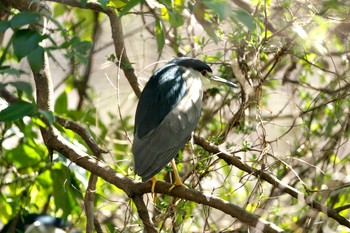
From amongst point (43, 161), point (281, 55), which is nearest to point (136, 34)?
point (43, 161)

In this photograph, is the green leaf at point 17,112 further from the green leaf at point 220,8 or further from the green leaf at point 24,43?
the green leaf at point 220,8

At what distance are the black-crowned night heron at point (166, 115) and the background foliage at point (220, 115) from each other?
0.12 metres

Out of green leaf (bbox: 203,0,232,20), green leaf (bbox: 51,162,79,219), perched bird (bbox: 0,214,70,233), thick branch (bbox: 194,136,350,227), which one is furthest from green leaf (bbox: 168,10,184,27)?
perched bird (bbox: 0,214,70,233)

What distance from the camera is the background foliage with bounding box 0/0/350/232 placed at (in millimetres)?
2936

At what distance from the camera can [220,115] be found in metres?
3.72

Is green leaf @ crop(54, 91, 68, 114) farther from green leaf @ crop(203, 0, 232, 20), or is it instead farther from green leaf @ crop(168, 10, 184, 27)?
green leaf @ crop(203, 0, 232, 20)

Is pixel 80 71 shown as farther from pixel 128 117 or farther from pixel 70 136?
pixel 70 136

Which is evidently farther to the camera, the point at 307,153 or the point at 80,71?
the point at 80,71

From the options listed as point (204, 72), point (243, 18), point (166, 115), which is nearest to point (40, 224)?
point (166, 115)

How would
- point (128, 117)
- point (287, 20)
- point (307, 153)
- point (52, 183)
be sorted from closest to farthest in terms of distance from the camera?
point (287, 20) → point (52, 183) → point (307, 153) → point (128, 117)

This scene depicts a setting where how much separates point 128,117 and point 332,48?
4.49 feet

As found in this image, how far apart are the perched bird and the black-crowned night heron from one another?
0.79 m

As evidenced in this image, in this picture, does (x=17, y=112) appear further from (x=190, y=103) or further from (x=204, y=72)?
(x=204, y=72)

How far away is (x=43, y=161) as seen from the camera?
13.4 feet
